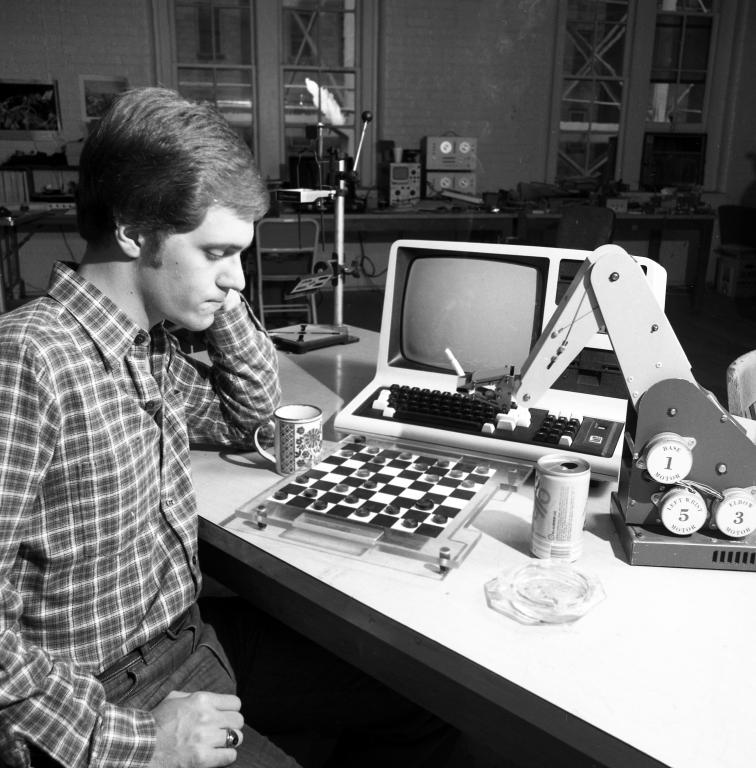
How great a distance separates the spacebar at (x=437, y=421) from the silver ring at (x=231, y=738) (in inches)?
24.4

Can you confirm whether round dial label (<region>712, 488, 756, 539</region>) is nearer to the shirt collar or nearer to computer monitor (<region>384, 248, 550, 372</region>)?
computer monitor (<region>384, 248, 550, 372</region>)

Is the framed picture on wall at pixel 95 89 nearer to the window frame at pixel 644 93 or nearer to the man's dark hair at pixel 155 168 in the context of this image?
the window frame at pixel 644 93

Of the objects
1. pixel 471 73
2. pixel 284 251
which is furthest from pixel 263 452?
pixel 471 73

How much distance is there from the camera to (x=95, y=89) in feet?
19.0

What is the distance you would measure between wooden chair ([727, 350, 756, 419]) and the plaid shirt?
42.3 inches

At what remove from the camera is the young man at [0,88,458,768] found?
2.83ft

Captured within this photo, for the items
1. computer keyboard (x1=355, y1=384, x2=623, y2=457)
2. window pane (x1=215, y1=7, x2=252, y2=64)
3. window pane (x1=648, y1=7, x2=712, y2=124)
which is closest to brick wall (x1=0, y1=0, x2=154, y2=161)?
window pane (x1=215, y1=7, x2=252, y2=64)

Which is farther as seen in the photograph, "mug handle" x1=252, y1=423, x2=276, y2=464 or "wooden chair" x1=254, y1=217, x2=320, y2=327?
"wooden chair" x1=254, y1=217, x2=320, y2=327

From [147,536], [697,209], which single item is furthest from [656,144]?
[147,536]

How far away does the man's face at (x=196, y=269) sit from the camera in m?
0.99

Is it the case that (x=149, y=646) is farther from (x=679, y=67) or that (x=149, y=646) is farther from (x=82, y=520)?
(x=679, y=67)

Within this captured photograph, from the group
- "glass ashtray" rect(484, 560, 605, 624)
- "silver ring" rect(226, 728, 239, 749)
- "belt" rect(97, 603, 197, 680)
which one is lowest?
"silver ring" rect(226, 728, 239, 749)

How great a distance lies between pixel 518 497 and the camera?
1239 mm

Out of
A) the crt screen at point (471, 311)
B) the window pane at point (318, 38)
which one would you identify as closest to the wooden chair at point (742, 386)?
the crt screen at point (471, 311)
